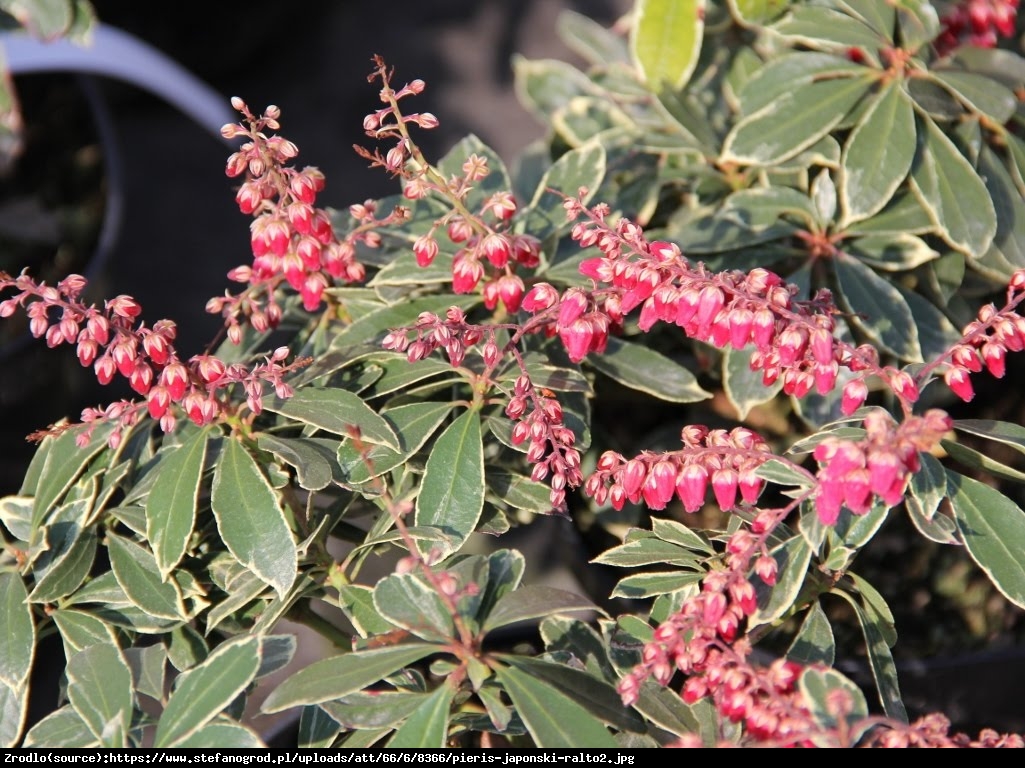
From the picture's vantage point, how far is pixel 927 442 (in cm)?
81

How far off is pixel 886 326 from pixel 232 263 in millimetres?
2135

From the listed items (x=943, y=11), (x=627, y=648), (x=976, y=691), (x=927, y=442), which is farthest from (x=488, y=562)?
(x=943, y=11)

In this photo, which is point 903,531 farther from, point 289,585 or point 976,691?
point 289,585

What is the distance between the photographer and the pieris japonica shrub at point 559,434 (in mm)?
889

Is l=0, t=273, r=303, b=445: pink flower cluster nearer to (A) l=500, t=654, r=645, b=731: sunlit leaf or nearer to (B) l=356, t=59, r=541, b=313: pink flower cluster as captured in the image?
Answer: (B) l=356, t=59, r=541, b=313: pink flower cluster

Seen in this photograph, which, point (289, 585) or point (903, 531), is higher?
point (289, 585)

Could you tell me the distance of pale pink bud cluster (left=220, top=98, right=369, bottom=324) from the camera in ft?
3.26

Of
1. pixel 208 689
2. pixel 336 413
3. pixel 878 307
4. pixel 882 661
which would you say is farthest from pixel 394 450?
pixel 878 307

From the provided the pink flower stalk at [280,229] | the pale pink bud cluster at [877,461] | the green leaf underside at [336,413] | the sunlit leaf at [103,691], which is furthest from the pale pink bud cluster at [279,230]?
the pale pink bud cluster at [877,461]

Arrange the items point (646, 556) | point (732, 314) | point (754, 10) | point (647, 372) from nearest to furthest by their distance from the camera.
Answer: point (732, 314), point (646, 556), point (647, 372), point (754, 10)

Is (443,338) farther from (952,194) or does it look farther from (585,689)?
(952,194)

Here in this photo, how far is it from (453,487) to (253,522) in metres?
0.18

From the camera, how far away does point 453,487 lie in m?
1.01

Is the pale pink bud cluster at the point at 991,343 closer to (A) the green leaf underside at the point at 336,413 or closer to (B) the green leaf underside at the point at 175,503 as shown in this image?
(A) the green leaf underside at the point at 336,413
